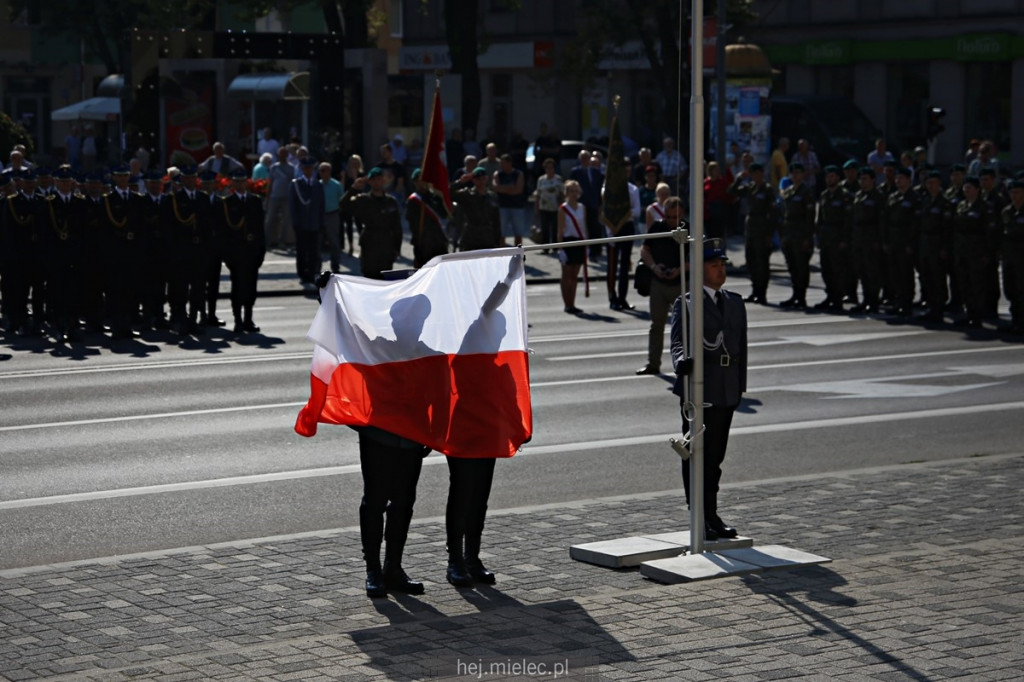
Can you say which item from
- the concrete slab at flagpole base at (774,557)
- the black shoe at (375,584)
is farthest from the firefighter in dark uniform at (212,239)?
the black shoe at (375,584)

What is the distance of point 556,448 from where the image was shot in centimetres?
1469

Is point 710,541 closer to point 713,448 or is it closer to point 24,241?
point 713,448

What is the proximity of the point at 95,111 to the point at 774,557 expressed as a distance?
4773cm

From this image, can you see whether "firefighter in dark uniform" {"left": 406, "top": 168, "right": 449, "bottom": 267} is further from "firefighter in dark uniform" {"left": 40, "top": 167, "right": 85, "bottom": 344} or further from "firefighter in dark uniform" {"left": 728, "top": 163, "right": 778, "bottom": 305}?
"firefighter in dark uniform" {"left": 728, "top": 163, "right": 778, "bottom": 305}

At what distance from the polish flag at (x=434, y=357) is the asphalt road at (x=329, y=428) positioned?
5.87ft

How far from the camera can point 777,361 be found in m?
20.3

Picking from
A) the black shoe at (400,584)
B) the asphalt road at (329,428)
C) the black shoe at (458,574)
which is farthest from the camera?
the asphalt road at (329,428)

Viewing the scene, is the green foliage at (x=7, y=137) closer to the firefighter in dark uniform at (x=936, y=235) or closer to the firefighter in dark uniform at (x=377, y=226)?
the firefighter in dark uniform at (x=377, y=226)

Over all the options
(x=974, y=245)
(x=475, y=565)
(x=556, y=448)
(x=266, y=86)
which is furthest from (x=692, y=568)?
(x=266, y=86)

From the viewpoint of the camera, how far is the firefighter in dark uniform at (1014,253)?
74.6 feet

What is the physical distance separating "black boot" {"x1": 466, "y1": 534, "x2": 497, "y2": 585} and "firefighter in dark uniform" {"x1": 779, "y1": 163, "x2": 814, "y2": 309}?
671 inches

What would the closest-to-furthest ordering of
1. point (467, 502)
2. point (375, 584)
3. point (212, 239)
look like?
point (375, 584), point (467, 502), point (212, 239)

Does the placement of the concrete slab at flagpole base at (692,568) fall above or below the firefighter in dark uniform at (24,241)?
below

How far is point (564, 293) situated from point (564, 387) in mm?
7414
